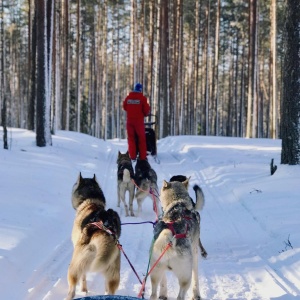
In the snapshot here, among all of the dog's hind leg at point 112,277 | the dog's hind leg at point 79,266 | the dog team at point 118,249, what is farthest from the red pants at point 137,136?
the dog's hind leg at point 79,266

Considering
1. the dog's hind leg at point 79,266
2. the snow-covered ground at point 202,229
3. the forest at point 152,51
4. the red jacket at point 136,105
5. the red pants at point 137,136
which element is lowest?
the snow-covered ground at point 202,229

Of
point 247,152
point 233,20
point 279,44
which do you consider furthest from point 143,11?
point 247,152

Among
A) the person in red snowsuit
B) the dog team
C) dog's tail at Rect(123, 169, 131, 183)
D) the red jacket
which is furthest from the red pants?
the dog team

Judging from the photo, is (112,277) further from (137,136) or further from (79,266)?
(137,136)

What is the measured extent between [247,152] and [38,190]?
8.76 metres

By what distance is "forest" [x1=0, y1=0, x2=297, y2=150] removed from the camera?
22172 mm

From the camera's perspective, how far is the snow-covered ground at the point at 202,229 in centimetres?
433

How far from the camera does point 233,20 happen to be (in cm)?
3531

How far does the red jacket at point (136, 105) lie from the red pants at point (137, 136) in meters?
0.21

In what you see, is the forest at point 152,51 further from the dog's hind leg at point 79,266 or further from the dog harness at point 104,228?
the dog's hind leg at point 79,266

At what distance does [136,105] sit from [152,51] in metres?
18.2

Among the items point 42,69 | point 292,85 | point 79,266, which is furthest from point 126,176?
point 42,69

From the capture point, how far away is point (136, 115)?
1185cm

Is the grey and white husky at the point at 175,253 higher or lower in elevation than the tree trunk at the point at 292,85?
lower
